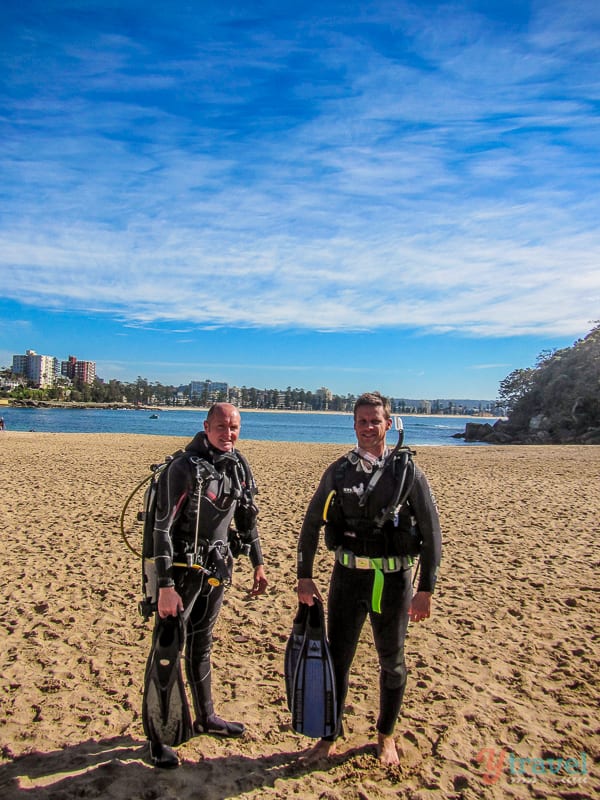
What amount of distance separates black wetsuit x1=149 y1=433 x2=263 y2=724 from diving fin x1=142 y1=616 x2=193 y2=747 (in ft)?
0.54

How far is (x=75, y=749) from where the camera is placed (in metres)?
3.27

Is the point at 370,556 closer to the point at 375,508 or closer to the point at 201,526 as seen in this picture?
the point at 375,508

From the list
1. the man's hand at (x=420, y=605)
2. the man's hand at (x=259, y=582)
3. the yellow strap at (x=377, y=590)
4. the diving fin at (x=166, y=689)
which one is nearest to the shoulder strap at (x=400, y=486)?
the yellow strap at (x=377, y=590)

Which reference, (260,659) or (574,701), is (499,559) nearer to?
(574,701)

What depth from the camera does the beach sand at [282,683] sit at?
3041 mm

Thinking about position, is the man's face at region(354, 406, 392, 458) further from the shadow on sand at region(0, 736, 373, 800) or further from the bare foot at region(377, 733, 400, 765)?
the shadow on sand at region(0, 736, 373, 800)

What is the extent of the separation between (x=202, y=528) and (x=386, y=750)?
169 cm

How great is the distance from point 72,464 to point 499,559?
50.5 feet

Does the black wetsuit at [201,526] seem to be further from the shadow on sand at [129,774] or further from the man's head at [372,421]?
the man's head at [372,421]

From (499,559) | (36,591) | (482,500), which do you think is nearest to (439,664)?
(499,559)

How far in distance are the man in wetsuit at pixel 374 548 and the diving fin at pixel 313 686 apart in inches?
3.9

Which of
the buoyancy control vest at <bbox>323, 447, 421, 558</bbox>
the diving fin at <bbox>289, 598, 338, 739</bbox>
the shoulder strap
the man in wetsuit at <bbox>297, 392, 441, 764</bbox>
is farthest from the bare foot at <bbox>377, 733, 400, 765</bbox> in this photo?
the shoulder strap

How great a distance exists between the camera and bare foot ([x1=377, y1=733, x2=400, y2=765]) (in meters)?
3.16

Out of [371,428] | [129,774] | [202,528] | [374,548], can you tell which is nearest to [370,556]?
[374,548]
